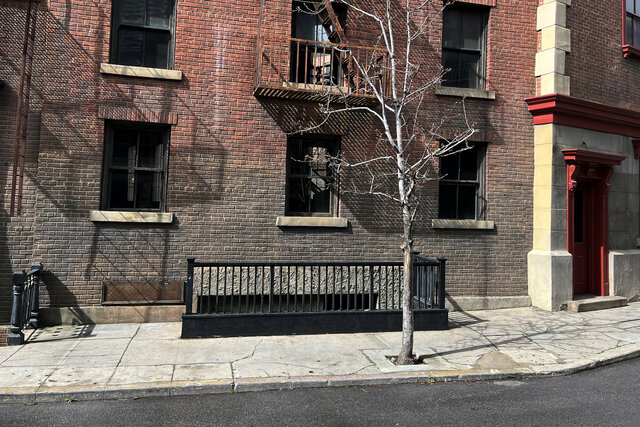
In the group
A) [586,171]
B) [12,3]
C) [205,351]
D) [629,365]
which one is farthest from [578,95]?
[12,3]

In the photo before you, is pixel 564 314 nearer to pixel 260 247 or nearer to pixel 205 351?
pixel 260 247

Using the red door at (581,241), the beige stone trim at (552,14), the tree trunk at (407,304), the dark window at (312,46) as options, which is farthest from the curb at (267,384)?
the beige stone trim at (552,14)

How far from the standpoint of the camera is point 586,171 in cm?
1075

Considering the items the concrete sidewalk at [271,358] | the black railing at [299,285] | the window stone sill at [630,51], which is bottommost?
the concrete sidewalk at [271,358]

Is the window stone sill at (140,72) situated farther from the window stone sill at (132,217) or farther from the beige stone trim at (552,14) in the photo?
the beige stone trim at (552,14)

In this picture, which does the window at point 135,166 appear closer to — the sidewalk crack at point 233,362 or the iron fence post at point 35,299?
the iron fence post at point 35,299

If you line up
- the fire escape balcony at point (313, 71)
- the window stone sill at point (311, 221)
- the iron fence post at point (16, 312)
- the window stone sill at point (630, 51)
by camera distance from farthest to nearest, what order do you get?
the window stone sill at point (630, 51), the window stone sill at point (311, 221), the fire escape balcony at point (313, 71), the iron fence post at point (16, 312)

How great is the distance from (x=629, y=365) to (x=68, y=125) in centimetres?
1012

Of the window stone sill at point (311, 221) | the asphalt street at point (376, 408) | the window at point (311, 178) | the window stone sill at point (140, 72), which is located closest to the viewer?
the asphalt street at point (376, 408)

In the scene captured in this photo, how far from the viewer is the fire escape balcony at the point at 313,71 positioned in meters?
8.70

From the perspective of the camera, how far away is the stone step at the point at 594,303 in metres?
9.90

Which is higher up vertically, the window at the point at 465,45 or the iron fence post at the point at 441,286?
the window at the point at 465,45

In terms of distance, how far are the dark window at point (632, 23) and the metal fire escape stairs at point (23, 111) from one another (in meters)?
13.6

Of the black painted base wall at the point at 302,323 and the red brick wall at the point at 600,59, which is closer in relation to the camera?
the black painted base wall at the point at 302,323
